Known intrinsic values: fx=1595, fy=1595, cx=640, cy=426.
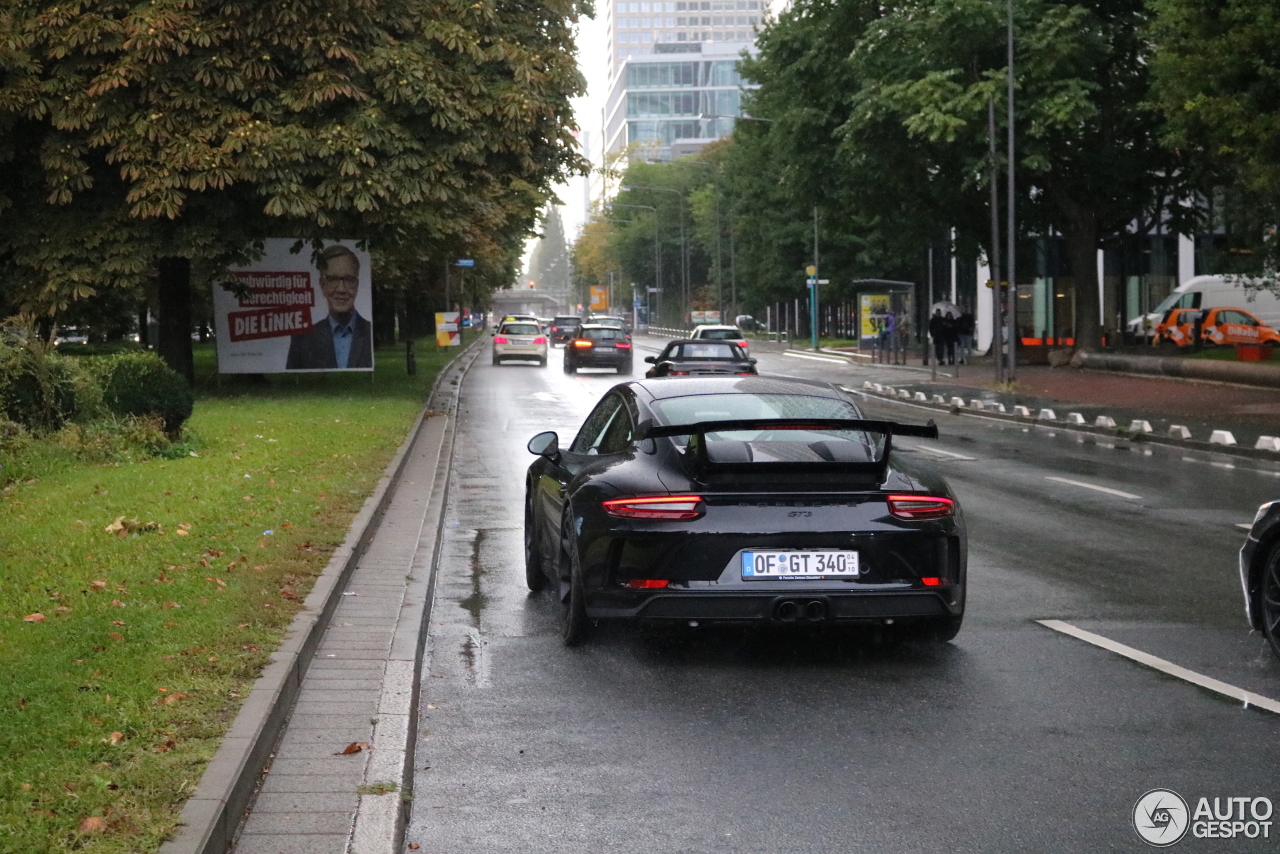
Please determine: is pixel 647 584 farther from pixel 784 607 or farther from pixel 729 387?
pixel 729 387

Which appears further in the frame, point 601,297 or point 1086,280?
point 601,297

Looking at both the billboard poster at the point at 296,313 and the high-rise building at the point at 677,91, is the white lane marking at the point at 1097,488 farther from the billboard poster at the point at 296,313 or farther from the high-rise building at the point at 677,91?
the high-rise building at the point at 677,91

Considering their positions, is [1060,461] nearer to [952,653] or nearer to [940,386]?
[952,653]

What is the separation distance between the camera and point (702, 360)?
97.8 ft

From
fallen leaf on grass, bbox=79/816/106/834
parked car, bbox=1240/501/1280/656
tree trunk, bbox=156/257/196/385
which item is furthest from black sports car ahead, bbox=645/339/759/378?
fallen leaf on grass, bbox=79/816/106/834

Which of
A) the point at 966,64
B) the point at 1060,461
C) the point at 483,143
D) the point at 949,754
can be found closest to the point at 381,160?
the point at 483,143

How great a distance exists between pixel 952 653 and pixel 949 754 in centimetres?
199

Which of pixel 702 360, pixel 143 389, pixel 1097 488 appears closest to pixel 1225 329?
pixel 702 360

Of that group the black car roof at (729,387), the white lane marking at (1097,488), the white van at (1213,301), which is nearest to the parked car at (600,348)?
the white van at (1213,301)

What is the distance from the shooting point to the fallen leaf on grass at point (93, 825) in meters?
4.61

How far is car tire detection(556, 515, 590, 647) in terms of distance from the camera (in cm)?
800

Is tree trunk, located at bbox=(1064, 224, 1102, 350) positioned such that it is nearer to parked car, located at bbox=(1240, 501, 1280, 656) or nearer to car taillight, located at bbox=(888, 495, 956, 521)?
parked car, located at bbox=(1240, 501, 1280, 656)

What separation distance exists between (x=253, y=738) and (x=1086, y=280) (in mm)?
38875

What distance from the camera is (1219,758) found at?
233 inches
